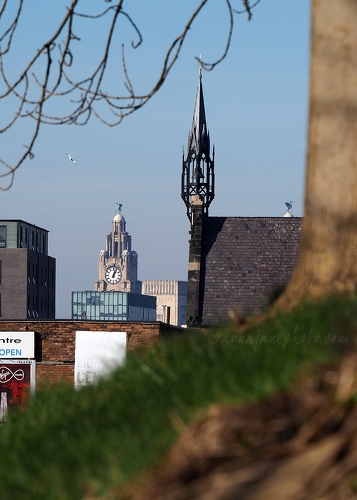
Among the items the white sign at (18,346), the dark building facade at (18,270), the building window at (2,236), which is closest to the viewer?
the white sign at (18,346)

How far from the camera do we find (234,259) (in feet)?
189

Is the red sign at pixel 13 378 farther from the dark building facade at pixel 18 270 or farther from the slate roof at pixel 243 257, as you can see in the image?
the dark building facade at pixel 18 270

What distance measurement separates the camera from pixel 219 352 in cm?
688

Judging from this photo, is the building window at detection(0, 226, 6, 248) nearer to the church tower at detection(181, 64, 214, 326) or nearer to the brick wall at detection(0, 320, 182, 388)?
the church tower at detection(181, 64, 214, 326)

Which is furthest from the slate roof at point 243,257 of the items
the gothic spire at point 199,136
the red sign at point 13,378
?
the red sign at point 13,378

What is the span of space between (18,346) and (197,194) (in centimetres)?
2535

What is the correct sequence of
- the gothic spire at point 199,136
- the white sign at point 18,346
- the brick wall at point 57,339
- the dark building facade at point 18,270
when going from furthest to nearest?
the dark building facade at point 18,270
the gothic spire at point 199,136
the white sign at point 18,346
the brick wall at point 57,339

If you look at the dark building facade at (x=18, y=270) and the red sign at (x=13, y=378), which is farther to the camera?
the dark building facade at (x=18, y=270)

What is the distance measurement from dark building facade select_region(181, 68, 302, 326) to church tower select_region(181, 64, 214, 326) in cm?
6

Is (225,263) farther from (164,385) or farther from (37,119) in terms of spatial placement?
(164,385)

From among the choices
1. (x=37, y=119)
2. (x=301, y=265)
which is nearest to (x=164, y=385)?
(x=301, y=265)

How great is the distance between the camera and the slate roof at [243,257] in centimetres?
5669

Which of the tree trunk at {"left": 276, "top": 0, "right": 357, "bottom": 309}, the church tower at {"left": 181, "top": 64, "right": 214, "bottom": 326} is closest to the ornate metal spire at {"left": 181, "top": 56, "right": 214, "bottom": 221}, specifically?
the church tower at {"left": 181, "top": 64, "right": 214, "bottom": 326}

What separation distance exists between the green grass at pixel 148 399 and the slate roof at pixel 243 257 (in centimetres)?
4850
